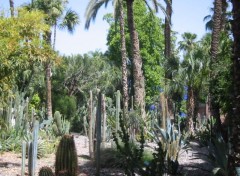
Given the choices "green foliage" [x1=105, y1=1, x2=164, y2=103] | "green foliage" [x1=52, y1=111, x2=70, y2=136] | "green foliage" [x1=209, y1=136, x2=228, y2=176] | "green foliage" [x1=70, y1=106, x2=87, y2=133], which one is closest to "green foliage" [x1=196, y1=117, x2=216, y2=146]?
"green foliage" [x1=209, y1=136, x2=228, y2=176]

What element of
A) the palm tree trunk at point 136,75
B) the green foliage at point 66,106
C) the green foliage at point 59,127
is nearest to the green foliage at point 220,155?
the palm tree trunk at point 136,75

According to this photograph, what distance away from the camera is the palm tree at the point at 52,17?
22312 millimetres

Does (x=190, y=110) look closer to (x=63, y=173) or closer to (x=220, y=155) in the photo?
(x=220, y=155)

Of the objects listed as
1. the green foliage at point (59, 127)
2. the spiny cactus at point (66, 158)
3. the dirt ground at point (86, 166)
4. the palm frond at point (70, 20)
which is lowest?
the dirt ground at point (86, 166)

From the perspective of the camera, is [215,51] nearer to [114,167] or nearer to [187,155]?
[187,155]

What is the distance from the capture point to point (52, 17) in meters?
24.8

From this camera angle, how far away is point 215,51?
47.0ft

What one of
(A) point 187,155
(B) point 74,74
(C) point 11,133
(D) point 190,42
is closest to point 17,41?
(C) point 11,133

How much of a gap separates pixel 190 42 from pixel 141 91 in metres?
27.0

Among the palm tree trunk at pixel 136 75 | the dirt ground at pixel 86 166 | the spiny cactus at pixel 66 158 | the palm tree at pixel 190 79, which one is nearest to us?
the spiny cactus at pixel 66 158

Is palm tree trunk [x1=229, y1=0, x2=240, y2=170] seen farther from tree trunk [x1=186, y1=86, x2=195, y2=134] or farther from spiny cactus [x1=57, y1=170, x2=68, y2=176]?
tree trunk [x1=186, y1=86, x2=195, y2=134]

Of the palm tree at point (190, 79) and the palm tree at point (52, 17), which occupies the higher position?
the palm tree at point (52, 17)

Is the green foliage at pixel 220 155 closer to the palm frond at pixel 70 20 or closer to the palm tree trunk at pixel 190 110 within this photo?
the palm tree trunk at pixel 190 110

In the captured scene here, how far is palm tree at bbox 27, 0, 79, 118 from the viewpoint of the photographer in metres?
22.3
